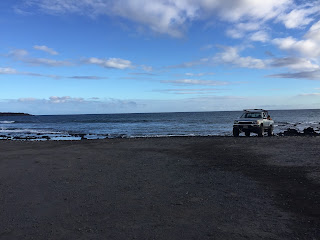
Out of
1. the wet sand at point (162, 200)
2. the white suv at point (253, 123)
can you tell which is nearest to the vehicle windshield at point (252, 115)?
the white suv at point (253, 123)

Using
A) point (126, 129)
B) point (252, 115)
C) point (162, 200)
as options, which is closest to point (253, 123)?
point (252, 115)

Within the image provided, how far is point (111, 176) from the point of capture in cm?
855

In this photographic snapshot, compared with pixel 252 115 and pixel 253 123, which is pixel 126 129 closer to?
pixel 252 115

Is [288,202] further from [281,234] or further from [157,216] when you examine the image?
[157,216]

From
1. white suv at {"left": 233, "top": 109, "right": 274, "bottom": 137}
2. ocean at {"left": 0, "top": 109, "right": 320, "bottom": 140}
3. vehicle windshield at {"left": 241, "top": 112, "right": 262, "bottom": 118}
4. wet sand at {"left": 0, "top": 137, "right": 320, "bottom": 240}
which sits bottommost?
ocean at {"left": 0, "top": 109, "right": 320, "bottom": 140}

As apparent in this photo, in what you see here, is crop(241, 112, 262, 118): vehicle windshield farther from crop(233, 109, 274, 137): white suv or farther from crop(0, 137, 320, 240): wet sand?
crop(0, 137, 320, 240): wet sand

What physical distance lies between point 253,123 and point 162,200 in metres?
17.0

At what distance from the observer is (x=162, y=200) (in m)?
6.03

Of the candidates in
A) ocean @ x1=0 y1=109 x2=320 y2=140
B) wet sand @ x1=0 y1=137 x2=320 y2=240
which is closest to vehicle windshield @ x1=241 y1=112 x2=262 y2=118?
ocean @ x1=0 y1=109 x2=320 y2=140

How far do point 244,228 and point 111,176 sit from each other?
5.07m

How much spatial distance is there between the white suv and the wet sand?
10.8 meters

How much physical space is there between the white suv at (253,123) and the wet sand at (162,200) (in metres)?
10.8

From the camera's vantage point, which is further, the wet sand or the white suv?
the white suv

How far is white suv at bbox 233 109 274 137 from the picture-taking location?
21.2 metres
